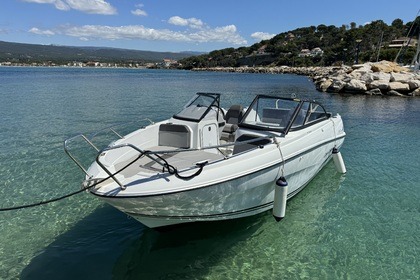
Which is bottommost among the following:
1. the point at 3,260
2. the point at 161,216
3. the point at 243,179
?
the point at 3,260

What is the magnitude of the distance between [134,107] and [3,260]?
17.6 metres

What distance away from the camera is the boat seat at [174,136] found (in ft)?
21.6

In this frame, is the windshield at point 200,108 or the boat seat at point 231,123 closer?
the windshield at point 200,108

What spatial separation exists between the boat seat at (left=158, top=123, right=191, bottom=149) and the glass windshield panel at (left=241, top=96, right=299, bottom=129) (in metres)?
1.26

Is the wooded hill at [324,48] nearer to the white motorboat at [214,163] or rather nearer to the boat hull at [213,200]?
the white motorboat at [214,163]

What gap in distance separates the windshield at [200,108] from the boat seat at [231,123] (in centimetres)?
62

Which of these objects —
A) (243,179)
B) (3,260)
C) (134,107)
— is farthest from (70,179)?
(134,107)

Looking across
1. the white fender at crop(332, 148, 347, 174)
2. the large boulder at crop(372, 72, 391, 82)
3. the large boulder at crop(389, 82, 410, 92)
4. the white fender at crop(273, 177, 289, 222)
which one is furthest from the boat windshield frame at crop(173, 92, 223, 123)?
the large boulder at crop(372, 72, 391, 82)

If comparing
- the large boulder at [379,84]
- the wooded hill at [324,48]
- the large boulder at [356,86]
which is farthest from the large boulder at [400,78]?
the wooded hill at [324,48]

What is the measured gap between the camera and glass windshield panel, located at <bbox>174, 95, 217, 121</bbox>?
22.9 ft

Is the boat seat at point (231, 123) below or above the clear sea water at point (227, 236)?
above

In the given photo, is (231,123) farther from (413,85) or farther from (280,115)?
(413,85)

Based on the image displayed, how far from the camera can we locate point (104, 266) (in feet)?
16.4

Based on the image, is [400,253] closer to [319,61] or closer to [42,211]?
[42,211]
